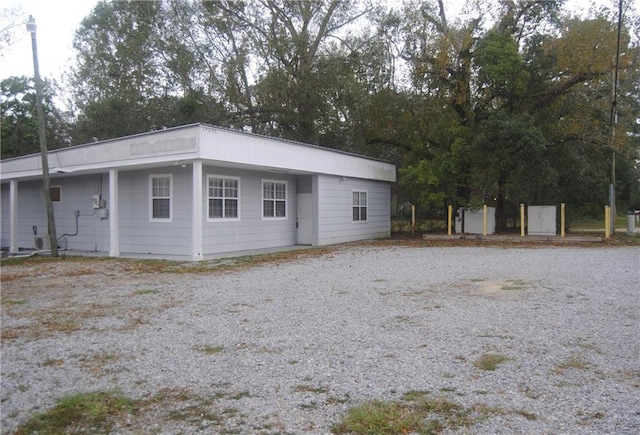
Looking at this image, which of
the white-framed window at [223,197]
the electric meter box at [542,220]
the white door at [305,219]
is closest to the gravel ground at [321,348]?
the white-framed window at [223,197]

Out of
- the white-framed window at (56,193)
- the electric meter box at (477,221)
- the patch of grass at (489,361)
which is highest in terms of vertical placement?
the white-framed window at (56,193)

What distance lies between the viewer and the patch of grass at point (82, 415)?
3.25m

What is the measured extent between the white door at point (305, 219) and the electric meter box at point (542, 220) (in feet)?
29.5

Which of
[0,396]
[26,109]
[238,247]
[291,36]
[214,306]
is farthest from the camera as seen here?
[26,109]

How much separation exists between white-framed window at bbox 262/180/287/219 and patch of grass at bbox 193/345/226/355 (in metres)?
11.6

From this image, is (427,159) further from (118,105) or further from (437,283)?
(118,105)

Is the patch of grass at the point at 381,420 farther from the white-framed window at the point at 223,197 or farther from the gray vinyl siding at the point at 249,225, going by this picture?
the white-framed window at the point at 223,197

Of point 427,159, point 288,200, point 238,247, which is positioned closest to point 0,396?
point 238,247

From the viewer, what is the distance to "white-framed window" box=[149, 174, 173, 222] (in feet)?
47.3

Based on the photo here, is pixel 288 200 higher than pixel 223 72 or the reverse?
the reverse

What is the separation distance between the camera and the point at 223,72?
26359 mm

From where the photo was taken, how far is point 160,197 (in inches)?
575

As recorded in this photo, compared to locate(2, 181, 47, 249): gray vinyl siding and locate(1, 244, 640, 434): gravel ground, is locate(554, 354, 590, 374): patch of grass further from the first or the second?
locate(2, 181, 47, 249): gray vinyl siding

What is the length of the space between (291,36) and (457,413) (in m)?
24.5
